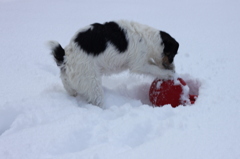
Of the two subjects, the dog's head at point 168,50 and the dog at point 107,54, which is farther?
the dog's head at point 168,50

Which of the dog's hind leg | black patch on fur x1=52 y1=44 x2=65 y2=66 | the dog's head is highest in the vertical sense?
the dog's head

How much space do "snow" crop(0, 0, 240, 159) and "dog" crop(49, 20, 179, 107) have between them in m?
0.24

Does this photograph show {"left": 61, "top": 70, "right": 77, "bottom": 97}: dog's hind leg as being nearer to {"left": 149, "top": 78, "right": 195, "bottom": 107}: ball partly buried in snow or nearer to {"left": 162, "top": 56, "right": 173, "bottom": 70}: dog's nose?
{"left": 149, "top": 78, "right": 195, "bottom": 107}: ball partly buried in snow

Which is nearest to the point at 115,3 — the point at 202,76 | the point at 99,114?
the point at 202,76

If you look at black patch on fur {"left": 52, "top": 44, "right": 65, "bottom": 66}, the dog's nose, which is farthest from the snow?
the dog's nose

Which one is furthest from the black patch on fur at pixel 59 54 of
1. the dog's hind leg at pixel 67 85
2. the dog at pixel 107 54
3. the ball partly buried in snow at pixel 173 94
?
the ball partly buried in snow at pixel 173 94

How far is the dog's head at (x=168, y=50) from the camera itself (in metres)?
3.52

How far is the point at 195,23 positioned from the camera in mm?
5992

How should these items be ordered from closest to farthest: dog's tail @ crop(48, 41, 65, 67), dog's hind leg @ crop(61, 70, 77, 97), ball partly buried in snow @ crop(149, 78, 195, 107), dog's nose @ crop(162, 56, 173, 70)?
dog's tail @ crop(48, 41, 65, 67)
dog's hind leg @ crop(61, 70, 77, 97)
ball partly buried in snow @ crop(149, 78, 195, 107)
dog's nose @ crop(162, 56, 173, 70)

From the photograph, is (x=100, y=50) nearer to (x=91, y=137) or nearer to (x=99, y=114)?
(x=99, y=114)

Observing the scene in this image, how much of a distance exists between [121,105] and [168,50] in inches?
41.2

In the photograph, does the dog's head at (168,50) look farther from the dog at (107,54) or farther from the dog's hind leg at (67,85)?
the dog's hind leg at (67,85)

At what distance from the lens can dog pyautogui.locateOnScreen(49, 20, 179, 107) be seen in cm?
320

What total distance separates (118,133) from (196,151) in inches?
29.5
